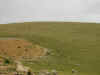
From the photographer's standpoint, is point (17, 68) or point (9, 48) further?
point (9, 48)

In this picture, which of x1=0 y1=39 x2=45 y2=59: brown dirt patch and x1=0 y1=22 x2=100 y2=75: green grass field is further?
x1=0 y1=39 x2=45 y2=59: brown dirt patch

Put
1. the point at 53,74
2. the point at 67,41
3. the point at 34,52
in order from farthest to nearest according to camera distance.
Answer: the point at 67,41, the point at 34,52, the point at 53,74

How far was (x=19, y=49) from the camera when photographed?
37.8m

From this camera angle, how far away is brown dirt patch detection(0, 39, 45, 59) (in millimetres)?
35866

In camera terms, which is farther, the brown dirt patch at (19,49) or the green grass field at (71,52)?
the brown dirt patch at (19,49)

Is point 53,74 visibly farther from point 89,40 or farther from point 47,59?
point 89,40

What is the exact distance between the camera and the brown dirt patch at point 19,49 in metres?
35.9

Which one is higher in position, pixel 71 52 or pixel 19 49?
pixel 19 49

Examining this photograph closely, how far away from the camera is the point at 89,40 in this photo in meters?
49.5

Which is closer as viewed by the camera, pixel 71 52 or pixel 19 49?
pixel 19 49

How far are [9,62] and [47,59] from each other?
1016 cm

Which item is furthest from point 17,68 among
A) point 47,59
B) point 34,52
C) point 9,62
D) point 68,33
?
point 68,33

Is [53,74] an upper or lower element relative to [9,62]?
lower

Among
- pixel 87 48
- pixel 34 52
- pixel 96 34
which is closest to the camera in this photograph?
pixel 34 52
